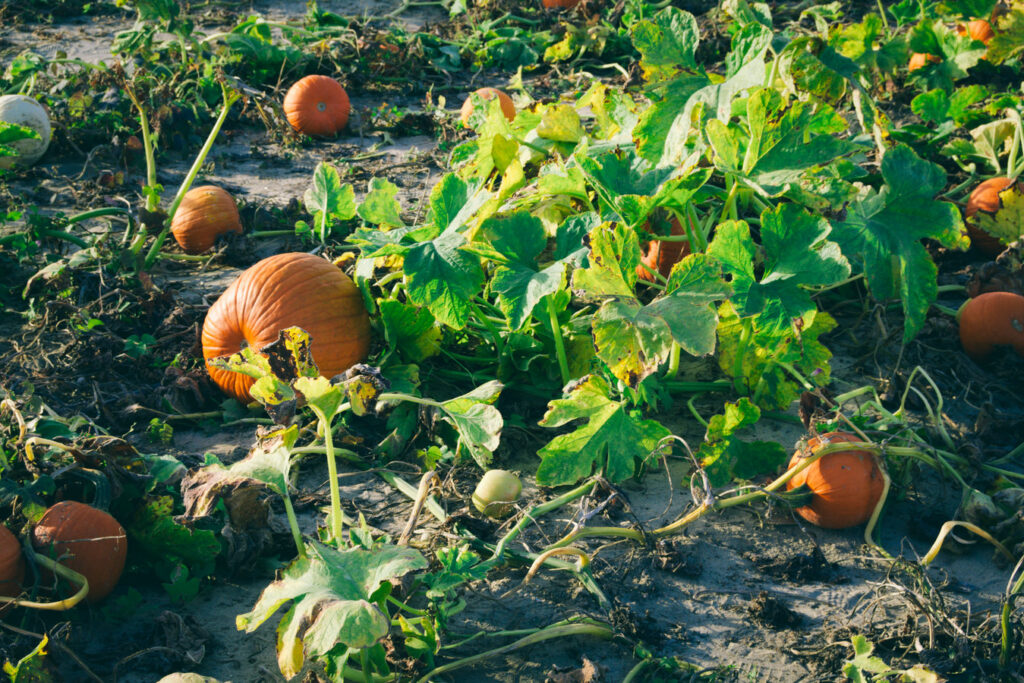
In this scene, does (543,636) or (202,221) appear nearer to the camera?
(543,636)

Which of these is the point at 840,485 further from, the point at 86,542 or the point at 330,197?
the point at 330,197

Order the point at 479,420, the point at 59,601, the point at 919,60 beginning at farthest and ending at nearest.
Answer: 1. the point at 919,60
2. the point at 479,420
3. the point at 59,601

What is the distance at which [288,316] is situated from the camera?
318cm

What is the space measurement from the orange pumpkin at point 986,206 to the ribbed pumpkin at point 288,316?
2.86 metres

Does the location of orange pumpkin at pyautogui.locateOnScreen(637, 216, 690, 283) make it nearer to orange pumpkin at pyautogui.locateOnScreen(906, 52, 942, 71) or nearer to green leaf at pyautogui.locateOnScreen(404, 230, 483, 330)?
green leaf at pyautogui.locateOnScreen(404, 230, 483, 330)

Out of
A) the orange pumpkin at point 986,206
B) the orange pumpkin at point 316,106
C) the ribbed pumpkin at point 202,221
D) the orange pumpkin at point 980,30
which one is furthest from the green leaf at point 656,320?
the orange pumpkin at point 980,30

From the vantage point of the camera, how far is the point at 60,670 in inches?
86.7

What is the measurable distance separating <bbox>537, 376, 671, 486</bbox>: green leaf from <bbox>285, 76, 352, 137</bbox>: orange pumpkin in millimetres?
3691

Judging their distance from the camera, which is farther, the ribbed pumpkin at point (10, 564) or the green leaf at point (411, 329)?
the green leaf at point (411, 329)

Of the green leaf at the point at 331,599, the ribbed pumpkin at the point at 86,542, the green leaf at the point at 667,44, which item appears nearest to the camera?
the green leaf at the point at 331,599

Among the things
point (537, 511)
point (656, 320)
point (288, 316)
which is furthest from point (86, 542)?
point (656, 320)

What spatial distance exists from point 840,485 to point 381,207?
6.60 feet

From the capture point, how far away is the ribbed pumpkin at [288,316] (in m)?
3.19

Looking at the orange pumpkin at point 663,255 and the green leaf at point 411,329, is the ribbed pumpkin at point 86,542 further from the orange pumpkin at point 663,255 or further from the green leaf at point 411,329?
the orange pumpkin at point 663,255
